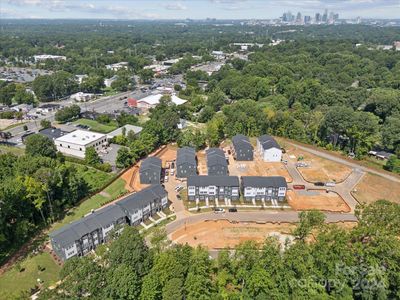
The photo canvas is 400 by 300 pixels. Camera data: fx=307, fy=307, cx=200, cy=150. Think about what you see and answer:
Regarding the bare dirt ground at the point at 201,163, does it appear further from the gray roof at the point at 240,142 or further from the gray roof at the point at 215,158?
the gray roof at the point at 240,142

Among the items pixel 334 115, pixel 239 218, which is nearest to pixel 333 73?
pixel 334 115

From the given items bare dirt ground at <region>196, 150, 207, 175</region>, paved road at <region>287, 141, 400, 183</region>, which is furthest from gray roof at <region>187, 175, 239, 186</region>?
paved road at <region>287, 141, 400, 183</region>

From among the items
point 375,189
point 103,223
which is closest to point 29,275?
point 103,223

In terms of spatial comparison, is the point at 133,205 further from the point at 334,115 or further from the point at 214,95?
the point at 214,95

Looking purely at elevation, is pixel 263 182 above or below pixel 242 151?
above

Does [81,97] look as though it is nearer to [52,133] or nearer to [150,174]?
[52,133]

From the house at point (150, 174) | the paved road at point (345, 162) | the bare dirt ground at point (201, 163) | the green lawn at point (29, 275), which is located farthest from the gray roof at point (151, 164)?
the paved road at point (345, 162)
